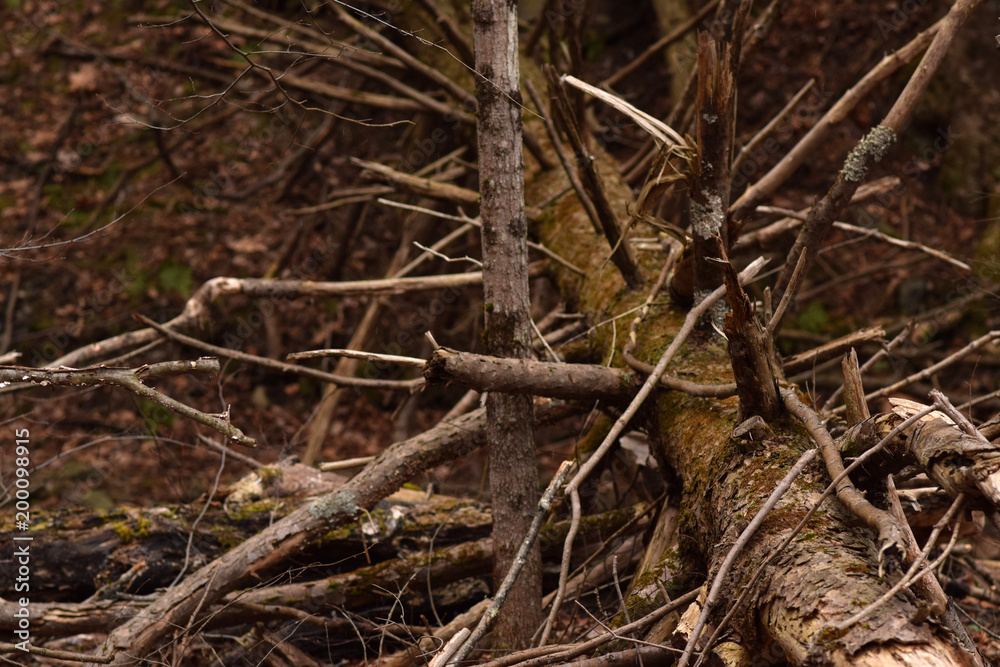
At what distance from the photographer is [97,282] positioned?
6.78 m

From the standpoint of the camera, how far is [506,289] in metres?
2.44

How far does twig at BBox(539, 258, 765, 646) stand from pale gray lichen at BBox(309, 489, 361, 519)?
3.18 ft

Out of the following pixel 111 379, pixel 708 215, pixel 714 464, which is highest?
pixel 708 215

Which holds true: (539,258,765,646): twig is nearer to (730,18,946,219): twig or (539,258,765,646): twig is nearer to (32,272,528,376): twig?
(730,18,946,219): twig

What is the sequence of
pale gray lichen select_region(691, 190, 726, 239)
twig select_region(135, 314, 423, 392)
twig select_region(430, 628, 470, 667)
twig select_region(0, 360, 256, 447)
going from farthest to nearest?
twig select_region(135, 314, 423, 392) → pale gray lichen select_region(691, 190, 726, 239) → twig select_region(0, 360, 256, 447) → twig select_region(430, 628, 470, 667)

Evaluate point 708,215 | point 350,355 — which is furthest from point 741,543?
point 350,355

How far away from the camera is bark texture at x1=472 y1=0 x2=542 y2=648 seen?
7.88 ft

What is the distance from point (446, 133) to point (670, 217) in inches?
113

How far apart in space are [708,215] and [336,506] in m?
1.89

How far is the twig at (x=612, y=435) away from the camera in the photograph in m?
2.05

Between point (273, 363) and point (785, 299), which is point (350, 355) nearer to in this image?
point (273, 363)

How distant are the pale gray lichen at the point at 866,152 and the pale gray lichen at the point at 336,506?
2.46 m

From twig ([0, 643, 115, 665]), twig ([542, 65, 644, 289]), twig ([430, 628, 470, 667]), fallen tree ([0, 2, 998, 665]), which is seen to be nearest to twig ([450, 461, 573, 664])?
twig ([430, 628, 470, 667])

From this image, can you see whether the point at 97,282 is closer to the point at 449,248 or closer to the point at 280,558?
the point at 449,248
